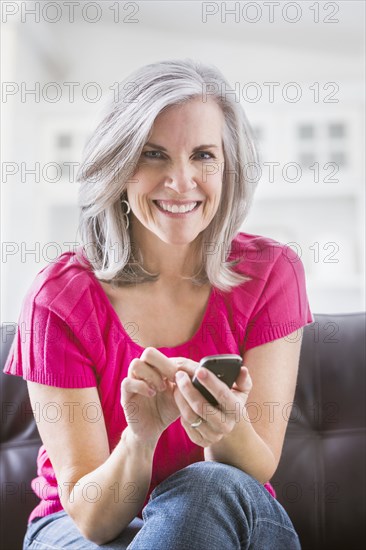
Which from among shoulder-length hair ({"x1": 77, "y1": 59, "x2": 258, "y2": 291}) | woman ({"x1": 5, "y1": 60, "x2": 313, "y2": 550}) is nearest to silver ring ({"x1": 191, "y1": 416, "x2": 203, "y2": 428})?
woman ({"x1": 5, "y1": 60, "x2": 313, "y2": 550})

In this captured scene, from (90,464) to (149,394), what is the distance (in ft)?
0.67

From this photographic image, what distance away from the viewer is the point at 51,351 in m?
0.98

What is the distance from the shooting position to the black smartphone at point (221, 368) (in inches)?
29.3

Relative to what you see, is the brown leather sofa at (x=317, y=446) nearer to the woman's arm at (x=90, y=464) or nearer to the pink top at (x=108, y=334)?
the pink top at (x=108, y=334)

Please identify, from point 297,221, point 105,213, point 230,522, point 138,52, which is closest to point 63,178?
point 138,52

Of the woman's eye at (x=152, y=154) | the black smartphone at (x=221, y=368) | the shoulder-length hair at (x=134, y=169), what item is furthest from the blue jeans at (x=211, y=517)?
the woman's eye at (x=152, y=154)

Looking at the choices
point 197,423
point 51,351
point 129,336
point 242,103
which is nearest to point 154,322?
point 129,336

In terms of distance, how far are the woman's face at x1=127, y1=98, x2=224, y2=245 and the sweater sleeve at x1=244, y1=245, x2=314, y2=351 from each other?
0.16 meters

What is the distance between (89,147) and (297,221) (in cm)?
213

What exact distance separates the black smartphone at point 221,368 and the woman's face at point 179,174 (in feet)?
1.06

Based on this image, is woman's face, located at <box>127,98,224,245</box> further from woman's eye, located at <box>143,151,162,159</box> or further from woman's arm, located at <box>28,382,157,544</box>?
woman's arm, located at <box>28,382,157,544</box>

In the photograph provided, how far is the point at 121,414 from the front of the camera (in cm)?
102

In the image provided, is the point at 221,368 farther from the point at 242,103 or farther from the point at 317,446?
the point at 242,103

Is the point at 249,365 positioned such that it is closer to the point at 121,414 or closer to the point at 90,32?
the point at 121,414
